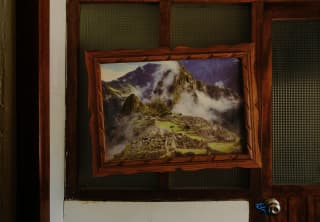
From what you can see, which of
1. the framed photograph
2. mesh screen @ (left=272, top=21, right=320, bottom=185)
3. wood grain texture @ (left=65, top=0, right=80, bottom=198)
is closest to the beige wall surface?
wood grain texture @ (left=65, top=0, right=80, bottom=198)

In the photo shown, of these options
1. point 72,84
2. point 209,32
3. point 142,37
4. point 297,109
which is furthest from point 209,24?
point 72,84

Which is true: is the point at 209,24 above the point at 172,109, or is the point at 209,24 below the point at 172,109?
above

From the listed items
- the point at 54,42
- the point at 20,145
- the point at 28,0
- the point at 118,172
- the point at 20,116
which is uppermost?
the point at 28,0

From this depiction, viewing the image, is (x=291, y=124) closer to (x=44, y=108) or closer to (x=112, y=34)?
(x=112, y=34)

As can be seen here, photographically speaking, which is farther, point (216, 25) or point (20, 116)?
point (216, 25)

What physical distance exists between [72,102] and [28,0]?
547mm

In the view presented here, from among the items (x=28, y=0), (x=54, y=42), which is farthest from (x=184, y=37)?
(x=28, y=0)

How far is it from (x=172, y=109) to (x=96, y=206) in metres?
0.64

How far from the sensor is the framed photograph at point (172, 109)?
6.04ft

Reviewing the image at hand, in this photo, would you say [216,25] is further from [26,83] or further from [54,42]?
[26,83]

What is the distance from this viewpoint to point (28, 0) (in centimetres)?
178

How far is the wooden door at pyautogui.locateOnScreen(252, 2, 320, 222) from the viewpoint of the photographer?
1873 millimetres

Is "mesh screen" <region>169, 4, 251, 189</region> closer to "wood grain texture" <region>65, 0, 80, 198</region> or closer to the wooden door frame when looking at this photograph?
"wood grain texture" <region>65, 0, 80, 198</region>

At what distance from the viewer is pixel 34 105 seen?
1.80 m
